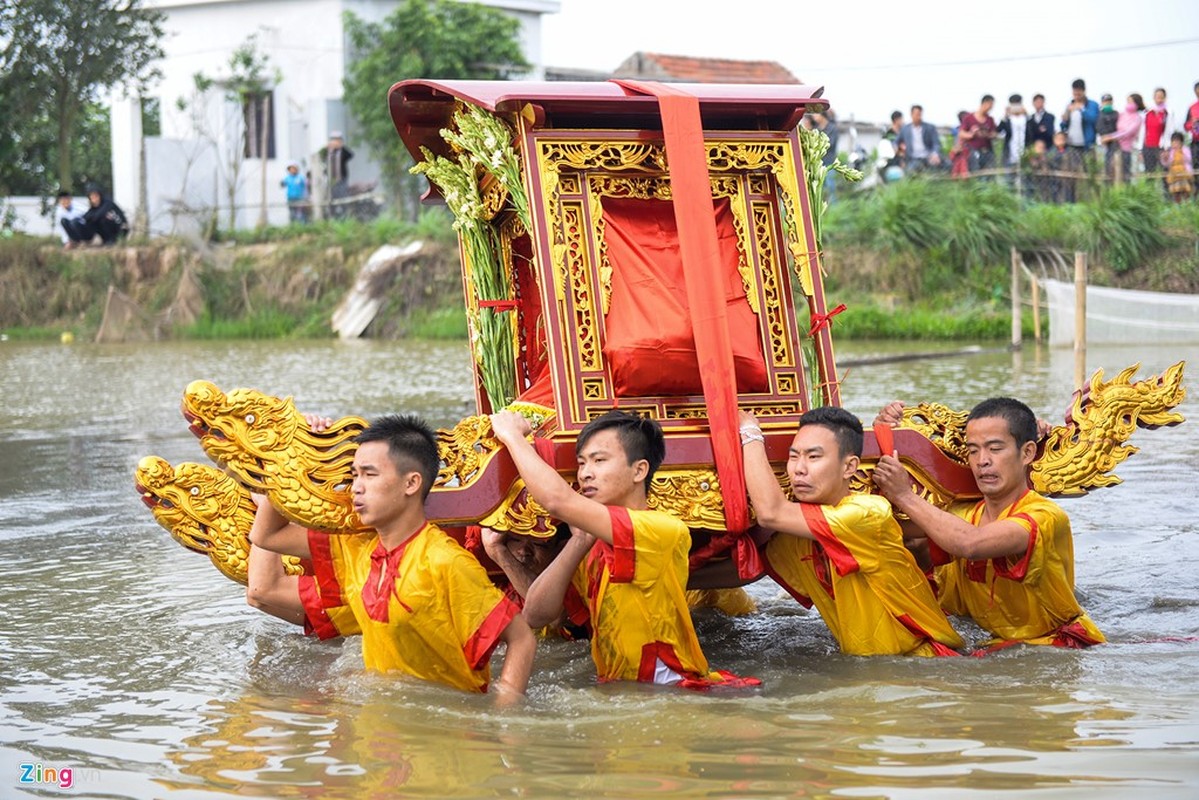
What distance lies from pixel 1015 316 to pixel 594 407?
13712 millimetres

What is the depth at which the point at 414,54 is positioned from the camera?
26.0 metres

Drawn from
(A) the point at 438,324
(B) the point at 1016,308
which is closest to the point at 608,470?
(B) the point at 1016,308

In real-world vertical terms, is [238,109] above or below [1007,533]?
above

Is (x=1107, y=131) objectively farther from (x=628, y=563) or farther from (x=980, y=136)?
(x=628, y=563)

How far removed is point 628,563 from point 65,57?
24769 mm

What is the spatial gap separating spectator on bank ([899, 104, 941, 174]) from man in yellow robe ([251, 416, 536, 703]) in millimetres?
17923

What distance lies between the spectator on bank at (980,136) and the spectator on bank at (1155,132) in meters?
2.00

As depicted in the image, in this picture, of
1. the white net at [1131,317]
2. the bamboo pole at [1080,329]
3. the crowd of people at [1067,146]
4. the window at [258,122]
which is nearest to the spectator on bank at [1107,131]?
the crowd of people at [1067,146]

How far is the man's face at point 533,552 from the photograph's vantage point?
17.1ft

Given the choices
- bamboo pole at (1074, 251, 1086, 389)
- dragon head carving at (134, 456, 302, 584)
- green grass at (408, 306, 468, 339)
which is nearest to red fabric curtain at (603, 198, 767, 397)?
dragon head carving at (134, 456, 302, 584)

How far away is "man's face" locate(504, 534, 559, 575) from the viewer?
5219 mm

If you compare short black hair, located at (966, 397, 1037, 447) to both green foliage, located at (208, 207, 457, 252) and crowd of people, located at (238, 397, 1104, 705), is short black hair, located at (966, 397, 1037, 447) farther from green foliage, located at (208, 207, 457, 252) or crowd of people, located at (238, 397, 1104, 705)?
green foliage, located at (208, 207, 457, 252)

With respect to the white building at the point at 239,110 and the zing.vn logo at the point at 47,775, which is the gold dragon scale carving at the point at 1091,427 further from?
the white building at the point at 239,110

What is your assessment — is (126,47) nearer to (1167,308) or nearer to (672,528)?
(1167,308)
